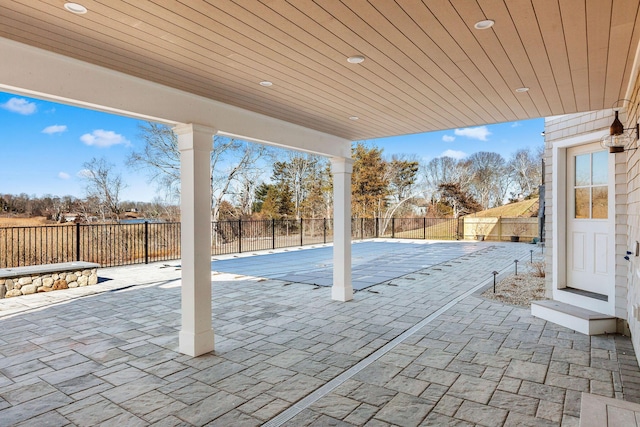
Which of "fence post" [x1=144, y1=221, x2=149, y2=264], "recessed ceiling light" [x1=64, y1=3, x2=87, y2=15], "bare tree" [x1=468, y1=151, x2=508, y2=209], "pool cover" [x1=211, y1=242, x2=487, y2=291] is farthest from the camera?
"bare tree" [x1=468, y1=151, x2=508, y2=209]

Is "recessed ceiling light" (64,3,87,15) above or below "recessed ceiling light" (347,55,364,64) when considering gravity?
below

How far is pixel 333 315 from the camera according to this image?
16.2 ft

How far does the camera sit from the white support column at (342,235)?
573 centimetres

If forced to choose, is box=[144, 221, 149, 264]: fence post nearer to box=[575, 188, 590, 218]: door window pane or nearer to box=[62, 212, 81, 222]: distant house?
box=[62, 212, 81, 222]: distant house

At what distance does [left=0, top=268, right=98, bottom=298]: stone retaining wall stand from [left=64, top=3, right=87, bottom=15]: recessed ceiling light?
18.9 feet

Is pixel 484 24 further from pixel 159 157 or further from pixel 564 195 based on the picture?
pixel 159 157

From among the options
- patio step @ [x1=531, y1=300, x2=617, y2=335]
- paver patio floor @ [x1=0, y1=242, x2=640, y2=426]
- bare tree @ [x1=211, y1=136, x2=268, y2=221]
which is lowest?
paver patio floor @ [x1=0, y1=242, x2=640, y2=426]

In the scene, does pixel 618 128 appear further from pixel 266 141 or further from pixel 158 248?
pixel 158 248

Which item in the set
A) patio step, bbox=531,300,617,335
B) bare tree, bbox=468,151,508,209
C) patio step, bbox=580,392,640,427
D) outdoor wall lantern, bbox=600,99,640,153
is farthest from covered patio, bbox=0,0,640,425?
bare tree, bbox=468,151,508,209

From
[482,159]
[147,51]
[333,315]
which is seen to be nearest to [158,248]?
[333,315]

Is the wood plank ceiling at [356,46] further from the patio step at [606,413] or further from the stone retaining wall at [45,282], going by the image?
the stone retaining wall at [45,282]

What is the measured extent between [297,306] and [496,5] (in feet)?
14.6

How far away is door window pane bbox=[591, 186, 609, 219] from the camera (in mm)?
4468

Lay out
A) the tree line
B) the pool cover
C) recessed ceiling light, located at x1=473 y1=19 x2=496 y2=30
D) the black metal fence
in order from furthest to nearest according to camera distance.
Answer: the tree line, the black metal fence, the pool cover, recessed ceiling light, located at x1=473 y1=19 x2=496 y2=30
